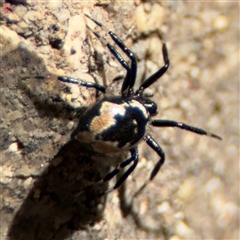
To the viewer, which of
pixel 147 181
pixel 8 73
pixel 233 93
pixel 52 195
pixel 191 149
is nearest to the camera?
pixel 8 73

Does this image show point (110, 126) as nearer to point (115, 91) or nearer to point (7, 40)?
point (115, 91)

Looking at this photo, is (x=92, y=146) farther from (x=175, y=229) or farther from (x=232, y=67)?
(x=232, y=67)

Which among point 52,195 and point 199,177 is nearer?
point 52,195

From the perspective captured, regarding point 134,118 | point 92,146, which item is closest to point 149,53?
point 134,118

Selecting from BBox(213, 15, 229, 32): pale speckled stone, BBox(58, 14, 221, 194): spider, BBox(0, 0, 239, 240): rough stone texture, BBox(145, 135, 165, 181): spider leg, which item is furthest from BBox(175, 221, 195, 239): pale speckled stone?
BBox(213, 15, 229, 32): pale speckled stone

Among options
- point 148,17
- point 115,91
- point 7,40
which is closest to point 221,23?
point 148,17

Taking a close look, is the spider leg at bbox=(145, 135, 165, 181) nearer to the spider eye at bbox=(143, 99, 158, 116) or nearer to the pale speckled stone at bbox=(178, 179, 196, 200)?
the spider eye at bbox=(143, 99, 158, 116)
